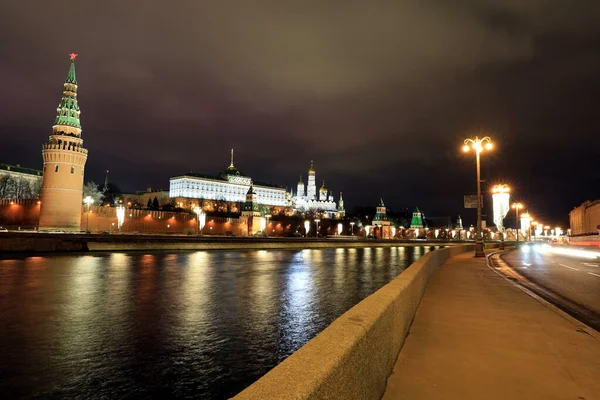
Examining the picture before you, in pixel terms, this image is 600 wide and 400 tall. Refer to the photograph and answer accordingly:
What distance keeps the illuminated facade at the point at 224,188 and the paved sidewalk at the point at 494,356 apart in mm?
146312

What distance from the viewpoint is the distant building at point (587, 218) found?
97.9 m

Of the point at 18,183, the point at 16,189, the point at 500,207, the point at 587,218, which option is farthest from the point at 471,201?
the point at 18,183

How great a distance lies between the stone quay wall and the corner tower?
7038cm

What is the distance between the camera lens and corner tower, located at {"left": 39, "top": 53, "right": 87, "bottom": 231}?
66.6 m

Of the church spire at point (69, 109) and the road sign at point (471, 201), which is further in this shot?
the church spire at point (69, 109)

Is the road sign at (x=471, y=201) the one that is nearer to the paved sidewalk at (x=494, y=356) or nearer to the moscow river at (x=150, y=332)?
the moscow river at (x=150, y=332)

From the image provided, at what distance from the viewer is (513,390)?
14.2ft

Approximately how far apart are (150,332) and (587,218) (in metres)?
124

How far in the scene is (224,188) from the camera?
16838cm

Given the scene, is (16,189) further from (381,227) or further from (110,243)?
(381,227)

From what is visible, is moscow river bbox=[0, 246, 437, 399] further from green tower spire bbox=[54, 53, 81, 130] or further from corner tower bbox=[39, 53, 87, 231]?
green tower spire bbox=[54, 53, 81, 130]

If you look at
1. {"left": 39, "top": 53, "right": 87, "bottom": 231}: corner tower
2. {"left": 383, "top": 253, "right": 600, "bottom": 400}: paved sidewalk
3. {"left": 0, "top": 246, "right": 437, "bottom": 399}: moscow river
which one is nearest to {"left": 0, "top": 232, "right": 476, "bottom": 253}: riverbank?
{"left": 0, "top": 246, "right": 437, "bottom": 399}: moscow river

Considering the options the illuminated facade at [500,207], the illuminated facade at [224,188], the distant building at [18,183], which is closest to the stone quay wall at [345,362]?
the illuminated facade at [500,207]

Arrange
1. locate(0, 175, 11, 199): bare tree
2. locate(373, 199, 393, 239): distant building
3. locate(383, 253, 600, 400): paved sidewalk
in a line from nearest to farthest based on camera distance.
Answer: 1. locate(383, 253, 600, 400): paved sidewalk
2. locate(0, 175, 11, 199): bare tree
3. locate(373, 199, 393, 239): distant building
